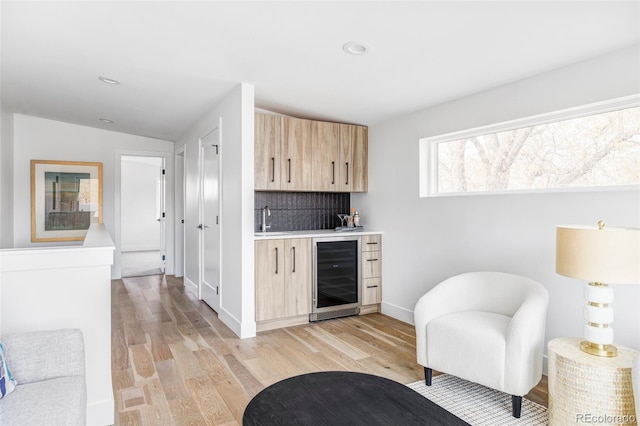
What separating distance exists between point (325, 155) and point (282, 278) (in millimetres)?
1447

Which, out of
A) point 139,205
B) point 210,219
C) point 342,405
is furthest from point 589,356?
point 139,205

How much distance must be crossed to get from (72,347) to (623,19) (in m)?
3.19

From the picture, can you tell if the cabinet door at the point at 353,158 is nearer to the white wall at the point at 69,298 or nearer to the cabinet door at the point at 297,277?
the cabinet door at the point at 297,277

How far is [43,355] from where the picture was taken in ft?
5.33

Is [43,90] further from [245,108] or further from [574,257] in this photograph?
[574,257]

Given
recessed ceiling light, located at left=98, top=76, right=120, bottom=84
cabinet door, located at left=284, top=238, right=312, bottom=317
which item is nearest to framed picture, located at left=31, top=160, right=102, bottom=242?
recessed ceiling light, located at left=98, top=76, right=120, bottom=84

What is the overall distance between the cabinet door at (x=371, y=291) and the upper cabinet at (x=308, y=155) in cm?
107

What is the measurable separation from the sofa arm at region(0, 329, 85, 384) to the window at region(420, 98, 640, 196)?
3.06 m

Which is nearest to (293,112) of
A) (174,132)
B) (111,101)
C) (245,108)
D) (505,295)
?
(245,108)

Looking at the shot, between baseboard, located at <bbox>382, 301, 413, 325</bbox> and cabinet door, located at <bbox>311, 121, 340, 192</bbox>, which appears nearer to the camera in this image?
baseboard, located at <bbox>382, 301, 413, 325</bbox>

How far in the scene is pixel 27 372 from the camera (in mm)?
1582

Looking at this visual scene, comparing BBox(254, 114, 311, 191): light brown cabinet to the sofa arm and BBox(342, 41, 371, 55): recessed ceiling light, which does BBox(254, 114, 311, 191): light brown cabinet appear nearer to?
BBox(342, 41, 371, 55): recessed ceiling light

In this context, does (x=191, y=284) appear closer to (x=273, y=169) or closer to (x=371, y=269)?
(x=273, y=169)

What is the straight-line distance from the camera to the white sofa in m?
1.32
